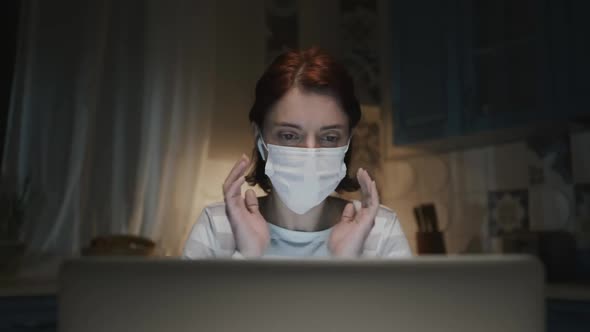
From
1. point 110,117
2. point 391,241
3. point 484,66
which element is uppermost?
point 484,66

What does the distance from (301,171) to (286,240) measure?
0.33 ft

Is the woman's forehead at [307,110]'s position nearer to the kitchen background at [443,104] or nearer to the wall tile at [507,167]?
the kitchen background at [443,104]

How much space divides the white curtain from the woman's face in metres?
1.06

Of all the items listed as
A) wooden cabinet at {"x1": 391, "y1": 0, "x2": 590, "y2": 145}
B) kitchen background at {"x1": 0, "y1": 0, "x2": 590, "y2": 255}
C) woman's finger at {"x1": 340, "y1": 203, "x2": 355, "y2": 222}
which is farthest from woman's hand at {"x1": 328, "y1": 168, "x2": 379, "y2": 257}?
wooden cabinet at {"x1": 391, "y1": 0, "x2": 590, "y2": 145}

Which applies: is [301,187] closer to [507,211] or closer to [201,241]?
[201,241]

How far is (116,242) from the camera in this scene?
144 cm

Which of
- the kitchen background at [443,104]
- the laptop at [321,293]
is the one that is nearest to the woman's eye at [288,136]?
the laptop at [321,293]

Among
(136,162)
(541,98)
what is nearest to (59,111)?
(136,162)

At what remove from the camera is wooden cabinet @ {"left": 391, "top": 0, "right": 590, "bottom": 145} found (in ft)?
4.59

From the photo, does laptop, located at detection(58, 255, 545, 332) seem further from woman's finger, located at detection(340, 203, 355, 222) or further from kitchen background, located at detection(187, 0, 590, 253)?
kitchen background, located at detection(187, 0, 590, 253)

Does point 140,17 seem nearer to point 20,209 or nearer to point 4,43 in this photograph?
point 4,43

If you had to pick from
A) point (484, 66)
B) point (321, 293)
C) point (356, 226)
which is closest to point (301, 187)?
point (356, 226)

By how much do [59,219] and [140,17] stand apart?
0.65 m

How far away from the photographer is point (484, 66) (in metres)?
1.61
